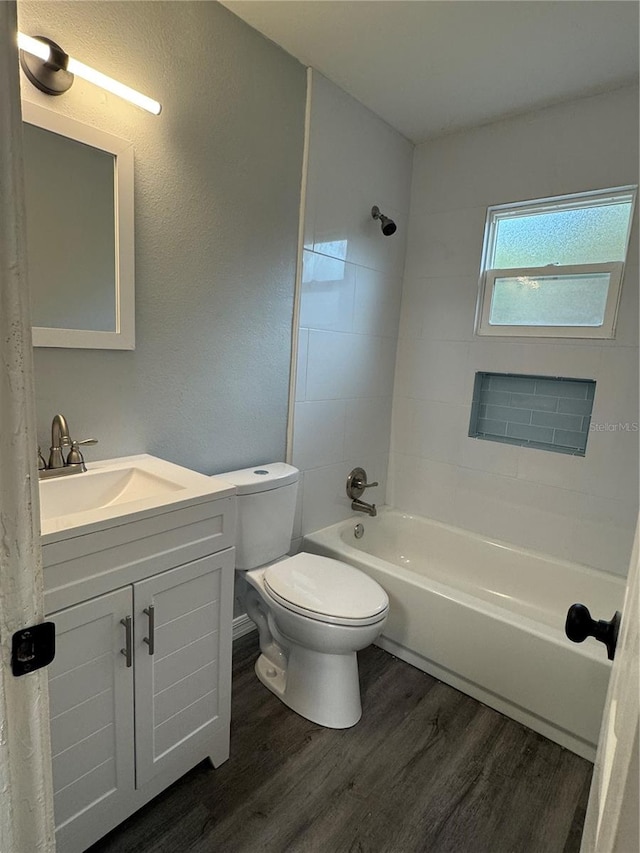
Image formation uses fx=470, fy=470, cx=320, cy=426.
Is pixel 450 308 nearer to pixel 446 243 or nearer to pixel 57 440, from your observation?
pixel 446 243

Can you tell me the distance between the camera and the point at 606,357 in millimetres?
2057

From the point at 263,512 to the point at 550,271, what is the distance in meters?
1.74

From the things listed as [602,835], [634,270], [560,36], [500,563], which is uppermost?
[560,36]

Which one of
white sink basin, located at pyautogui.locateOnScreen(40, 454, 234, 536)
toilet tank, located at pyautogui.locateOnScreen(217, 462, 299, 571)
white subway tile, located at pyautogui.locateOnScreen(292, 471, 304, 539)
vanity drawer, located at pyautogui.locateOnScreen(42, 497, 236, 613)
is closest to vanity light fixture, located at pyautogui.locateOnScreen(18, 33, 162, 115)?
white sink basin, located at pyautogui.locateOnScreen(40, 454, 234, 536)

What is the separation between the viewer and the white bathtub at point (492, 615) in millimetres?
1628

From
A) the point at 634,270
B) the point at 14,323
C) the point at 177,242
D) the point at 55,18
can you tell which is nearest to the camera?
the point at 14,323

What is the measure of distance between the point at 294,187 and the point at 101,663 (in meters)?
1.84

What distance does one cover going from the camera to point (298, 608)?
1.61 m

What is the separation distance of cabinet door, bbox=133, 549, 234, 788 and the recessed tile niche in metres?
1.62

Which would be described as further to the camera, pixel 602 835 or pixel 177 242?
pixel 177 242

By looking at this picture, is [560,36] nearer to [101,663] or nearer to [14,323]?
[14,323]

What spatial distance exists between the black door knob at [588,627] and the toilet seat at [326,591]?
969 mm

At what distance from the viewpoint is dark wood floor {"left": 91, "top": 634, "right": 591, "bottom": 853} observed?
4.26 ft

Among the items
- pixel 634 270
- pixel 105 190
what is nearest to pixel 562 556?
pixel 634 270
